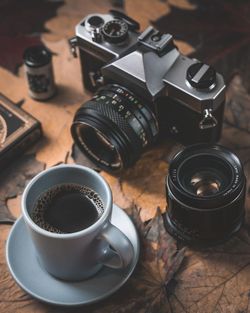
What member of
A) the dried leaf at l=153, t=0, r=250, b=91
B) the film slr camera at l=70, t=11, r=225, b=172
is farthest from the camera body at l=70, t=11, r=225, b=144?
the dried leaf at l=153, t=0, r=250, b=91

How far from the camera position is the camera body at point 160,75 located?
76cm

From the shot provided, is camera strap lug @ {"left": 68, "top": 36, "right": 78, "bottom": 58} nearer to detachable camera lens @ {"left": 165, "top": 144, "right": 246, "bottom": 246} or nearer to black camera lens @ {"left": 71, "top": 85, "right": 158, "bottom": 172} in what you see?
black camera lens @ {"left": 71, "top": 85, "right": 158, "bottom": 172}

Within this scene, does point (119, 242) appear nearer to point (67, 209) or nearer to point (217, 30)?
point (67, 209)

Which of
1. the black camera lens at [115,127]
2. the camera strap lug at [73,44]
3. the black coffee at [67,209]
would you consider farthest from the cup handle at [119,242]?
the camera strap lug at [73,44]

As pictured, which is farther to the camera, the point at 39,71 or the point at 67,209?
the point at 39,71

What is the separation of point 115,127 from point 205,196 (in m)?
0.16

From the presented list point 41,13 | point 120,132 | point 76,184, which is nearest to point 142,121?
point 120,132

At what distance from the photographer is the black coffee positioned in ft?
2.22

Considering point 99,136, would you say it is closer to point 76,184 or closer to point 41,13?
point 76,184

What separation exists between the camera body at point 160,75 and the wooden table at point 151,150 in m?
0.06

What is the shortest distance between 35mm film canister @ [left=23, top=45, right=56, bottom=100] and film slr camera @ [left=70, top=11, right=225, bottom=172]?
0.22ft

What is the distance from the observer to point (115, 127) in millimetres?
785

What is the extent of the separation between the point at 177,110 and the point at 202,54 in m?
0.17

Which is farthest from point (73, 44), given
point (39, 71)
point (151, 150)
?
point (151, 150)
